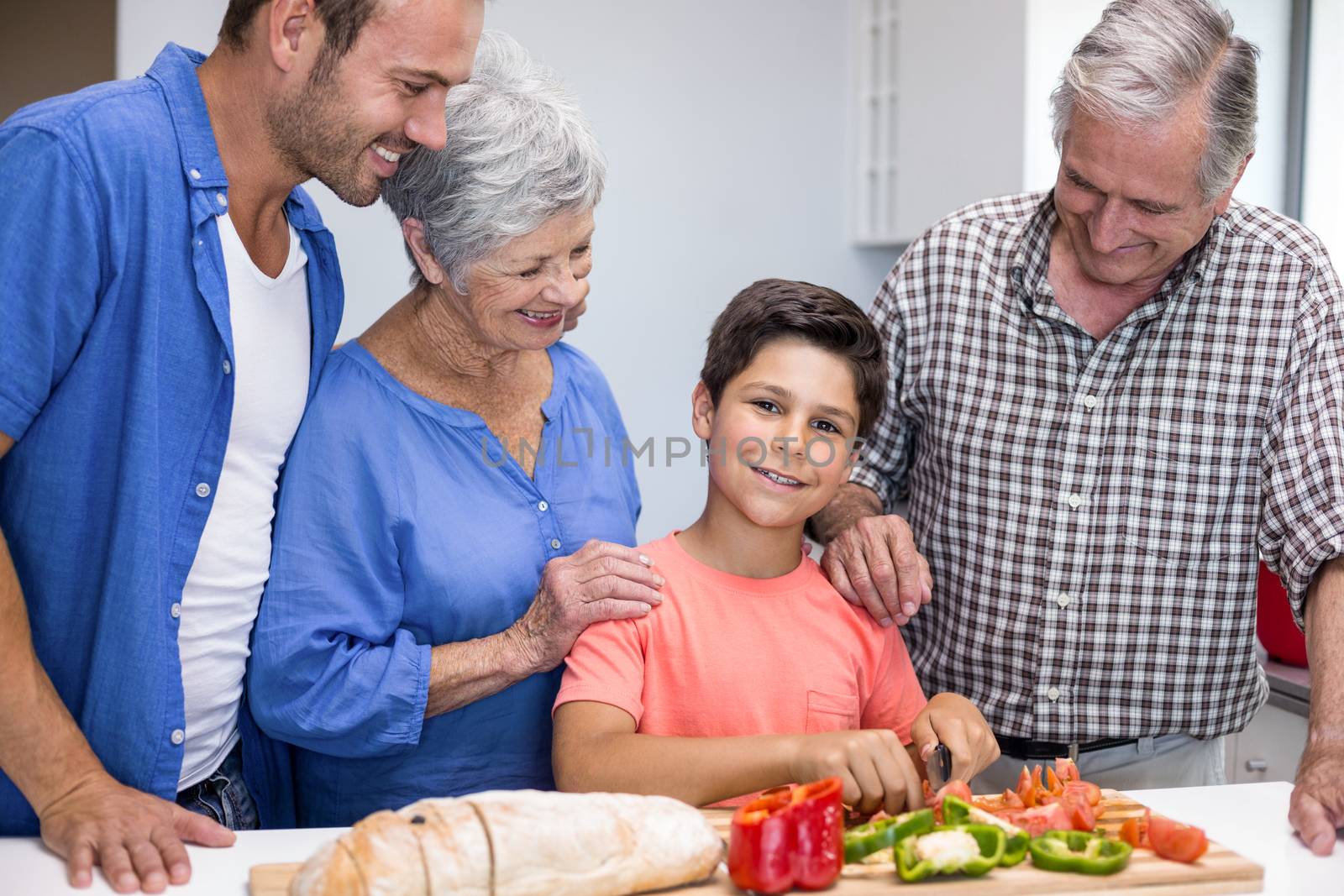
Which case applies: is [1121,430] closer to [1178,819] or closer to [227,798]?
[1178,819]

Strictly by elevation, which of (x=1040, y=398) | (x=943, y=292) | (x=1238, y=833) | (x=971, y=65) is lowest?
(x=1238, y=833)

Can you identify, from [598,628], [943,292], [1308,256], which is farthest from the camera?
[943,292]

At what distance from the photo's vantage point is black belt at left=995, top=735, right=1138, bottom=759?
161 centimetres

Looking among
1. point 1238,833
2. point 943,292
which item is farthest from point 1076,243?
point 1238,833

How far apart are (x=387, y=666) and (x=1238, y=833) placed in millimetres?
867

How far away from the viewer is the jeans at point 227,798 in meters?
1.32

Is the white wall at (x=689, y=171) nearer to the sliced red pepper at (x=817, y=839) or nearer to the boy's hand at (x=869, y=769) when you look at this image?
the boy's hand at (x=869, y=769)

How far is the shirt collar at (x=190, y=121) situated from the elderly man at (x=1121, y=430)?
80cm

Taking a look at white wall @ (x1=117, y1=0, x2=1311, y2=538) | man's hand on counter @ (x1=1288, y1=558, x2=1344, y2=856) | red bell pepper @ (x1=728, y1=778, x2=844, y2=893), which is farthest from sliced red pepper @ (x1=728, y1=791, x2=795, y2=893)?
white wall @ (x1=117, y1=0, x2=1311, y2=538)

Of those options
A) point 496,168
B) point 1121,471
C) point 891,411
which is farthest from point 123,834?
point 1121,471

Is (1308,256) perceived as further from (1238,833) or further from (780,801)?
(780,801)

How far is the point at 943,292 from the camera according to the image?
5.59 feet

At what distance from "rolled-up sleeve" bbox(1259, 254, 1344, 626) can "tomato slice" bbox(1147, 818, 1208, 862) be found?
19.0 inches

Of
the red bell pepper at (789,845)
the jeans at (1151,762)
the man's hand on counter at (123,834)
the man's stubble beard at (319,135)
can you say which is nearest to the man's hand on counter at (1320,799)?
the jeans at (1151,762)
